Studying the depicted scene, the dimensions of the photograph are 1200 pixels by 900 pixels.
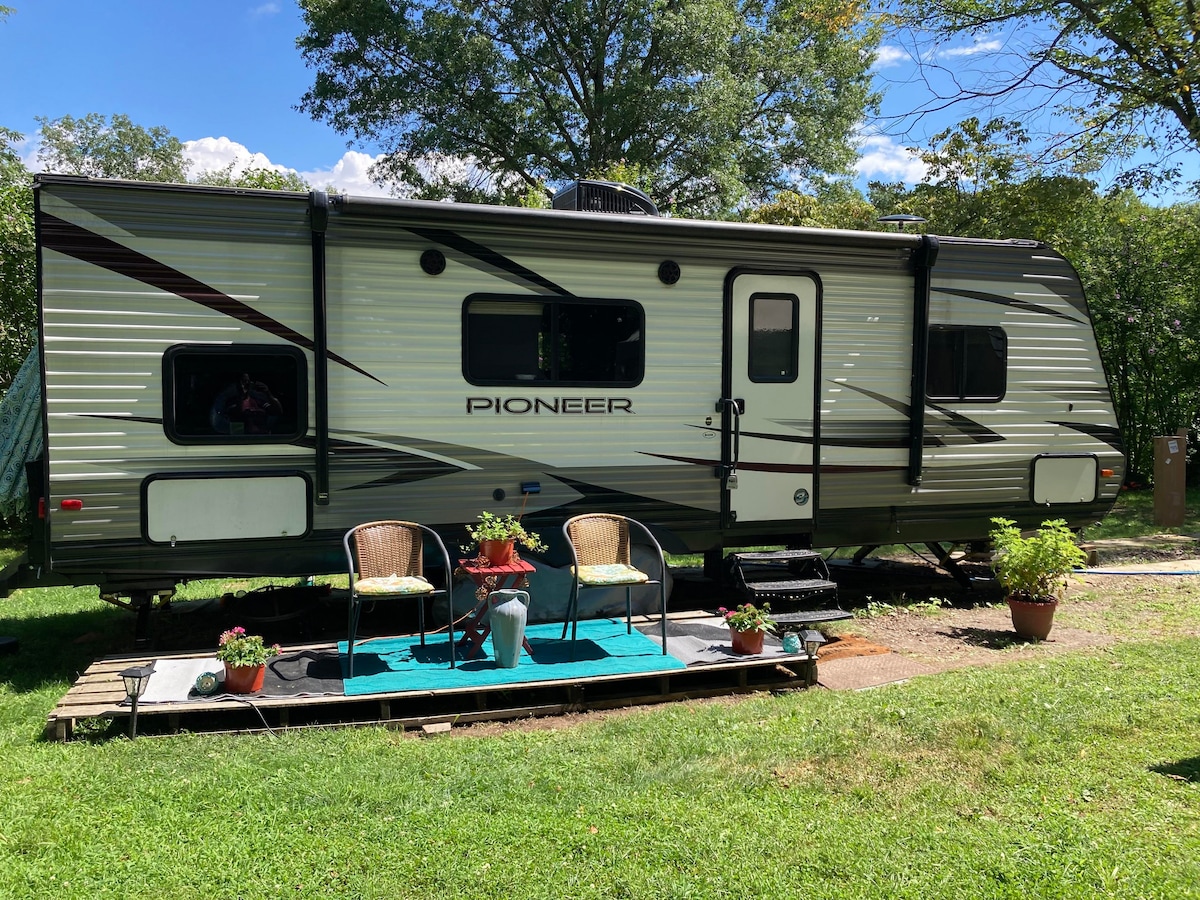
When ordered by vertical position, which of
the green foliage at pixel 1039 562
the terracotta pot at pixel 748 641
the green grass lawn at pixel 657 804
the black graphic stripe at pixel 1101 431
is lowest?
the green grass lawn at pixel 657 804

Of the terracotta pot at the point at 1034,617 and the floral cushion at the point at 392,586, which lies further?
the terracotta pot at the point at 1034,617

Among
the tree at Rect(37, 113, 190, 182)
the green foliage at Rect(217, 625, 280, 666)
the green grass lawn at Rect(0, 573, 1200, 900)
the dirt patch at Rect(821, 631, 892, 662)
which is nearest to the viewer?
the green grass lawn at Rect(0, 573, 1200, 900)

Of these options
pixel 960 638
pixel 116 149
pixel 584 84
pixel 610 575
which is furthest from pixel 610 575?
pixel 116 149

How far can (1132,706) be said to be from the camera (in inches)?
203

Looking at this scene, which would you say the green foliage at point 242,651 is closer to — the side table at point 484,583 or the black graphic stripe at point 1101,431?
the side table at point 484,583

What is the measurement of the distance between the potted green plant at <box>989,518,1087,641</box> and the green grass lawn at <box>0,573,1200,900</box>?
4.92 feet

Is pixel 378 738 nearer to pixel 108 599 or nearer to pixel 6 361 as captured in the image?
pixel 108 599

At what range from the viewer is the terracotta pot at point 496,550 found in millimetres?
5927

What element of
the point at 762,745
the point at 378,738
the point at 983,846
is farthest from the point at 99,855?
the point at 983,846

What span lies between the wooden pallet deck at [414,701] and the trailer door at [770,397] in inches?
64.4

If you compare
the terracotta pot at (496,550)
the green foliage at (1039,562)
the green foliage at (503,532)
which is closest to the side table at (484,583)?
the terracotta pot at (496,550)

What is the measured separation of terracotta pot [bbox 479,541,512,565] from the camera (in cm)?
593

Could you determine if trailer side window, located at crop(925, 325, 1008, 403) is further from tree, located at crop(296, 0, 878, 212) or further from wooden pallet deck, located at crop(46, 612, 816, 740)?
tree, located at crop(296, 0, 878, 212)

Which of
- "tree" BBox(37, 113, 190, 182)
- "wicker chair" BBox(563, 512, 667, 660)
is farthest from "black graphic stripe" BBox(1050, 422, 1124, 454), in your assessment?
"tree" BBox(37, 113, 190, 182)
